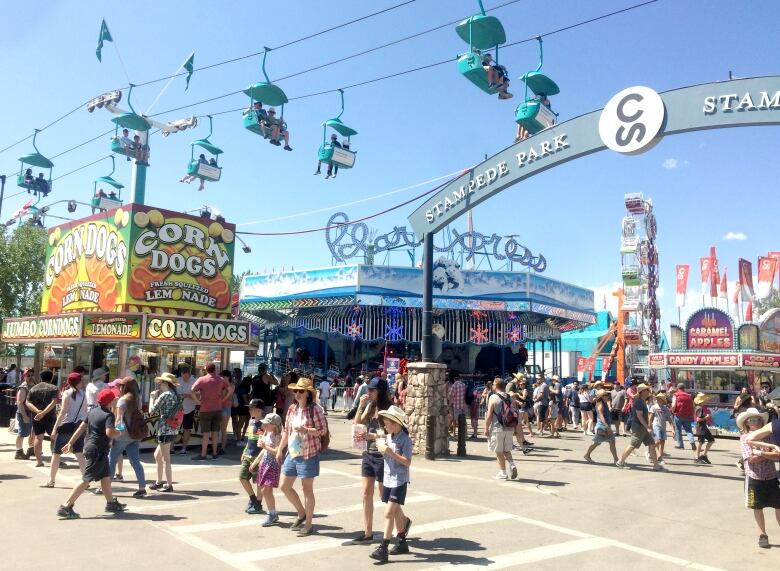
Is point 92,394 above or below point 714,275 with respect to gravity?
below

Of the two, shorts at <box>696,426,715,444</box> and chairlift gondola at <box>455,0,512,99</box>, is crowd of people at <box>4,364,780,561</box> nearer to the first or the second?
shorts at <box>696,426,715,444</box>

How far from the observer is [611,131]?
36.3 ft

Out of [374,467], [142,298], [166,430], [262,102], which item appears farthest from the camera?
[262,102]

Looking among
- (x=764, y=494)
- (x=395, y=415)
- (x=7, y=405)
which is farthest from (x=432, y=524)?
(x=7, y=405)

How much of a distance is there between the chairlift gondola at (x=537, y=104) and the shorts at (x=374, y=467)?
34.3 ft

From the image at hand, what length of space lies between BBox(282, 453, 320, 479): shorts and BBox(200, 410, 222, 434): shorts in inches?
218

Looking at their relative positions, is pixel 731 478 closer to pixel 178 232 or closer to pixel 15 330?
pixel 178 232

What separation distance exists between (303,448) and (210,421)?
5888mm

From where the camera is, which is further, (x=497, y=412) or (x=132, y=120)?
(x=132, y=120)

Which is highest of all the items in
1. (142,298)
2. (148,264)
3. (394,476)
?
(148,264)

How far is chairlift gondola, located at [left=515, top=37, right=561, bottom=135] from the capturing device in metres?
14.9

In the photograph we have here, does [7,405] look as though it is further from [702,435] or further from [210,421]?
[702,435]

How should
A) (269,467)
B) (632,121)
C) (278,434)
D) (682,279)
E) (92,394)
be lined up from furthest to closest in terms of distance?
(682,279), (632,121), (92,394), (278,434), (269,467)

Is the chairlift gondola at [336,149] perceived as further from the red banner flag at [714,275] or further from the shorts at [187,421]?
the red banner flag at [714,275]
